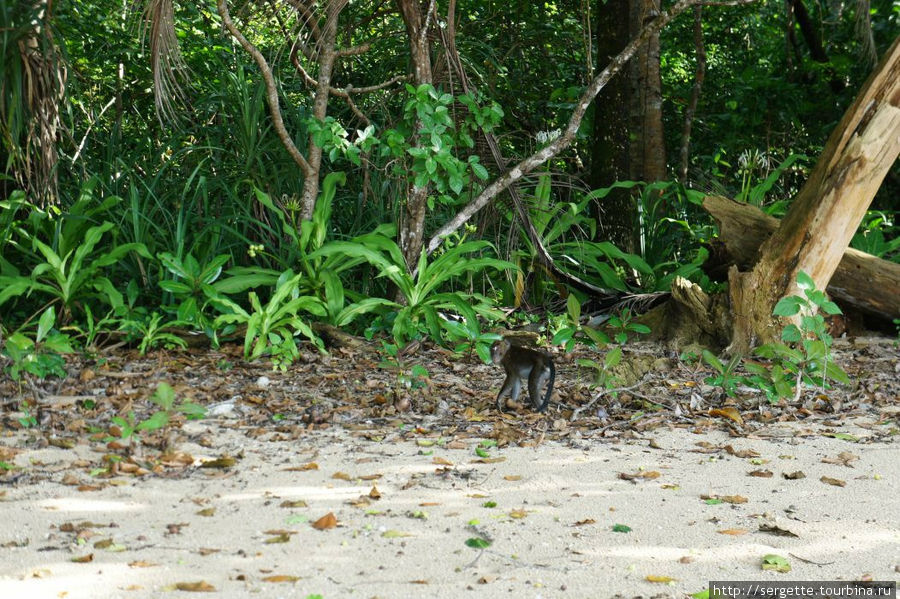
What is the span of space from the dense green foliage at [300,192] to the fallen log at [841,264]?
2.54 feet

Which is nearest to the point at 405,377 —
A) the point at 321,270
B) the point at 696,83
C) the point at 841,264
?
the point at 321,270

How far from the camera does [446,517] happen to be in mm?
2816

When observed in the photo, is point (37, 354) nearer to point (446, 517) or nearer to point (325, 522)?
point (325, 522)

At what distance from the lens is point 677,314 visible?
5.52m

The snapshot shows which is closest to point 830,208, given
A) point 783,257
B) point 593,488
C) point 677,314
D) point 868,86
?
point 783,257

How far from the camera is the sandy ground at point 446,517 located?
92.1 inches

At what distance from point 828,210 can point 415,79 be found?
8.34ft

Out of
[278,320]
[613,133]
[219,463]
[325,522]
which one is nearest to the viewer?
[325,522]

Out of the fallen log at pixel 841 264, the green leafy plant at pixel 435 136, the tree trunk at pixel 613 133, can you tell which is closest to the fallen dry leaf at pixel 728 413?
the fallen log at pixel 841 264

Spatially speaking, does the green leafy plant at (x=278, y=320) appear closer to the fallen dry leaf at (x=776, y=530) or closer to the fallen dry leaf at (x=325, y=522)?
the fallen dry leaf at (x=325, y=522)

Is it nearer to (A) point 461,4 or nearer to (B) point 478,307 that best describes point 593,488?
(B) point 478,307

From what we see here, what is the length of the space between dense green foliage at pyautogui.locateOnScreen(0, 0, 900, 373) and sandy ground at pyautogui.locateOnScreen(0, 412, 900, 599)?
4.93 ft

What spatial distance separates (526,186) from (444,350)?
174cm

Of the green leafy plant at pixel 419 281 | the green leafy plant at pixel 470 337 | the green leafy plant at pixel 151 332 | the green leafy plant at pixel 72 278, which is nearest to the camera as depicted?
the green leafy plant at pixel 470 337
